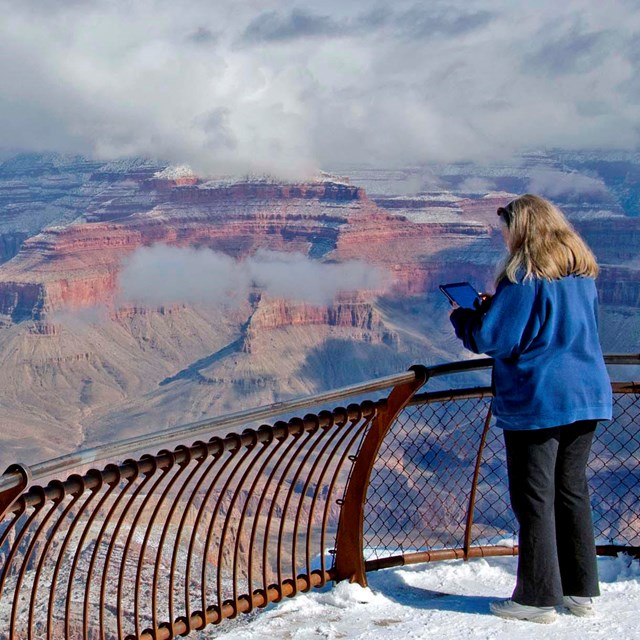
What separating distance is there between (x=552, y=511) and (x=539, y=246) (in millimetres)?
1336

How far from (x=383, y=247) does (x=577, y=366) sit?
120 m

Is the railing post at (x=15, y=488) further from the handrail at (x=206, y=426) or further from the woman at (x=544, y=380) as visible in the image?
the woman at (x=544, y=380)

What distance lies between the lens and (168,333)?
121 m

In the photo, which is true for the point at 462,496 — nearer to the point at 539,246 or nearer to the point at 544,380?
the point at 544,380

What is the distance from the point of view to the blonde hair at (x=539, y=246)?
447 cm

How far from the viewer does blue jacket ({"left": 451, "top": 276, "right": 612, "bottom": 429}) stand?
450 cm

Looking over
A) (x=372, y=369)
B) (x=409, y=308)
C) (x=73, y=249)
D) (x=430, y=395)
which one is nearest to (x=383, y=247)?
(x=409, y=308)

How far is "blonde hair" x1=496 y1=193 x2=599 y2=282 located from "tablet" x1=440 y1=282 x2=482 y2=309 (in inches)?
12.7

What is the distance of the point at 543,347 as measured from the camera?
4.57 meters

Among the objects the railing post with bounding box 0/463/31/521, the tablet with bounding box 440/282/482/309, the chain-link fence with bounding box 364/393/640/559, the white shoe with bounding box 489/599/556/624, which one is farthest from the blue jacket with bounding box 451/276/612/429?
the railing post with bounding box 0/463/31/521

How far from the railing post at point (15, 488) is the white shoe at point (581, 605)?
2828 mm

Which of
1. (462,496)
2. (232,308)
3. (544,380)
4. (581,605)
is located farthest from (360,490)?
(232,308)

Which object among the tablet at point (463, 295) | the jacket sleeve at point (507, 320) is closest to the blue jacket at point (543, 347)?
the jacket sleeve at point (507, 320)

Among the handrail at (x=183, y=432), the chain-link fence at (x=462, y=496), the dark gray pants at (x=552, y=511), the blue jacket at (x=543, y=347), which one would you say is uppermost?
the blue jacket at (x=543, y=347)
